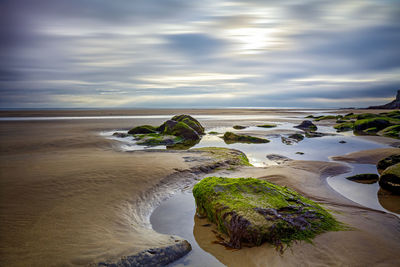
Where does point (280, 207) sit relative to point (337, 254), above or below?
above

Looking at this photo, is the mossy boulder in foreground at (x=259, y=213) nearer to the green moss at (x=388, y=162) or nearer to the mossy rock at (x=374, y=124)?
the green moss at (x=388, y=162)

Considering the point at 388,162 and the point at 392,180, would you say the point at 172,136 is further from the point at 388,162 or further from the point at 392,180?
the point at 392,180

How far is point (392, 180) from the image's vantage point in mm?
7031

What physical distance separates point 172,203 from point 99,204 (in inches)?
76.8

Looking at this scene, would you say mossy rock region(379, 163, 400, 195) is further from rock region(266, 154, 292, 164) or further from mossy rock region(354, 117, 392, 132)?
mossy rock region(354, 117, 392, 132)

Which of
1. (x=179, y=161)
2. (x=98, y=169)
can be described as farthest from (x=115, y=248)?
(x=179, y=161)

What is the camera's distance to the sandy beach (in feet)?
12.4

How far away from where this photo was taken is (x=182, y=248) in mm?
4125

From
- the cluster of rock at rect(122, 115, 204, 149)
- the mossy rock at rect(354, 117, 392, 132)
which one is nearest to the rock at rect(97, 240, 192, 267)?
the cluster of rock at rect(122, 115, 204, 149)

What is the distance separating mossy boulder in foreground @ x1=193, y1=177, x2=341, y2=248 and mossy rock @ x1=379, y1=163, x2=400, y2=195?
383 cm

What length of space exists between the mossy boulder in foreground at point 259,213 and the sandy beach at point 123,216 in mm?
205

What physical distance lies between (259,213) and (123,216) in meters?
3.23

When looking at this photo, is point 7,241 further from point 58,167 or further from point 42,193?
point 58,167

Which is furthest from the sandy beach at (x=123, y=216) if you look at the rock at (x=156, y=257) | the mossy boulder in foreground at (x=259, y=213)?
the mossy boulder in foreground at (x=259, y=213)
